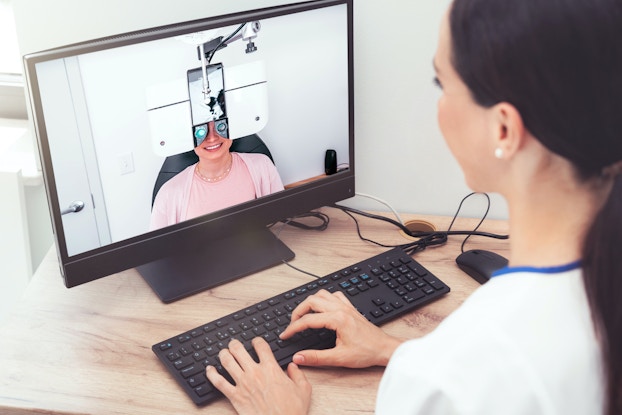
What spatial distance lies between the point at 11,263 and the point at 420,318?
0.92 metres

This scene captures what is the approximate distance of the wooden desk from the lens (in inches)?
42.3

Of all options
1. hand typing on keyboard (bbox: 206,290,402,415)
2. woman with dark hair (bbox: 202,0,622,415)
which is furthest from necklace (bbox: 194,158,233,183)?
woman with dark hair (bbox: 202,0,622,415)

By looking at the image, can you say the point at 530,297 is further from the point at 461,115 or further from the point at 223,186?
the point at 223,186

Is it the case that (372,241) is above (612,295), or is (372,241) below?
below

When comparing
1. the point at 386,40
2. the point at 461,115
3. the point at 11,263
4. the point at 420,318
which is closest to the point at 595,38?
the point at 461,115

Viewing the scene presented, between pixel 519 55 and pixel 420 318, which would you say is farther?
pixel 420 318

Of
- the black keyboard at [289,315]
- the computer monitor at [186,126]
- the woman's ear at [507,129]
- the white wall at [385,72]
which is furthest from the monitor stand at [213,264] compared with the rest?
the woman's ear at [507,129]

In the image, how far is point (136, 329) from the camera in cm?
122

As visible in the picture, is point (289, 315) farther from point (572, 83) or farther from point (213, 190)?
point (572, 83)

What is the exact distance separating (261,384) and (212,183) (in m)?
0.37

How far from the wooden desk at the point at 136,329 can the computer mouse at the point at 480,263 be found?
1 cm

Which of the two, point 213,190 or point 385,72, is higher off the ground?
point 385,72

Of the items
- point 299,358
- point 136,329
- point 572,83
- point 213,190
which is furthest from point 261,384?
point 572,83

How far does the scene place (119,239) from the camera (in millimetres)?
1240
